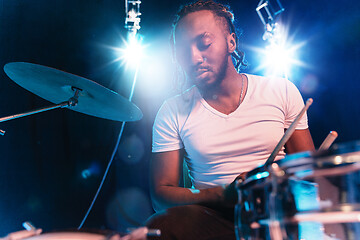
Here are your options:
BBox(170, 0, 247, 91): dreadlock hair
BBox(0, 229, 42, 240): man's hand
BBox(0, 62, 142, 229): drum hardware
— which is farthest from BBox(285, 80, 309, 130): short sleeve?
BBox(0, 229, 42, 240): man's hand

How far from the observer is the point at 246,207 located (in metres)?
0.70

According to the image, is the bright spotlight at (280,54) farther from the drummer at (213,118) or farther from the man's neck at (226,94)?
the man's neck at (226,94)

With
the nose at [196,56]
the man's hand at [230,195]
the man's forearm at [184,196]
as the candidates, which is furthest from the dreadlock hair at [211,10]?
the man's hand at [230,195]

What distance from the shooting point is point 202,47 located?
154cm

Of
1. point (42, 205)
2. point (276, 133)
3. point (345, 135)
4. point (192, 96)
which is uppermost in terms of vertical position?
point (192, 96)

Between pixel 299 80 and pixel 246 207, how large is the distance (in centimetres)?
160

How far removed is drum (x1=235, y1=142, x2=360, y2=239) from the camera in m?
0.55

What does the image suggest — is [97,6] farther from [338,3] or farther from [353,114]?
[353,114]

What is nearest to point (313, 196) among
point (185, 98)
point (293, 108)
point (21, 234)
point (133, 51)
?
point (21, 234)

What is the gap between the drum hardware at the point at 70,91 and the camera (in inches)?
45.8

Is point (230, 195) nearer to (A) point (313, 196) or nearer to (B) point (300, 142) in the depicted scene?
(A) point (313, 196)

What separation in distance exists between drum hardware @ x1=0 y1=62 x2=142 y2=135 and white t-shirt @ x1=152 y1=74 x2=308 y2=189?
11.1 inches

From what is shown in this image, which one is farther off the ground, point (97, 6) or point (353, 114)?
point (97, 6)

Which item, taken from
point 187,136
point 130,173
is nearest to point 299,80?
point 187,136
